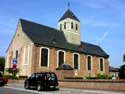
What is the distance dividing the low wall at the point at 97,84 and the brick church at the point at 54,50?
10.6 metres

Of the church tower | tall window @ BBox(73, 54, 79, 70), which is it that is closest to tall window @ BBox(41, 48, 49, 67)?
tall window @ BBox(73, 54, 79, 70)

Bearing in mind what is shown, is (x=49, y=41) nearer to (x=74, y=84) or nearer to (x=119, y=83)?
(x=74, y=84)

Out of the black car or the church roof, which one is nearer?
the black car

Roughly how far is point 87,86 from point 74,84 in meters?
2.11

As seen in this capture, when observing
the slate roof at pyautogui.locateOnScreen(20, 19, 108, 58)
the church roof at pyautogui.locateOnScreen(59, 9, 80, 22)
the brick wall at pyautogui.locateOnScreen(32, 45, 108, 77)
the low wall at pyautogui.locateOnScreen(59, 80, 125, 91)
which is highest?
the church roof at pyautogui.locateOnScreen(59, 9, 80, 22)

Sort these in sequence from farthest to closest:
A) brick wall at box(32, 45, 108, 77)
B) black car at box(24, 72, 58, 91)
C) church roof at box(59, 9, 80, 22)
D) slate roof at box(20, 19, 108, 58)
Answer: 1. church roof at box(59, 9, 80, 22)
2. slate roof at box(20, 19, 108, 58)
3. brick wall at box(32, 45, 108, 77)
4. black car at box(24, 72, 58, 91)

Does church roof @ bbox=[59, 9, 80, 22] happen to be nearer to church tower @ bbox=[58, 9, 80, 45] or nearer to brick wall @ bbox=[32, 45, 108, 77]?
church tower @ bbox=[58, 9, 80, 45]

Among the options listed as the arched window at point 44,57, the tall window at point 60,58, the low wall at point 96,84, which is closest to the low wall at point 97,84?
the low wall at point 96,84

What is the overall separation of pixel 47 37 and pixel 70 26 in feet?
25.8

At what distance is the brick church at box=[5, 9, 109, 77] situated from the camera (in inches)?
1598

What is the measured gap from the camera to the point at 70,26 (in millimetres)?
50719

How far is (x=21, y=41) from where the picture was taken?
43719 mm

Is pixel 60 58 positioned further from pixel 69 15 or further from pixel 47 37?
pixel 69 15

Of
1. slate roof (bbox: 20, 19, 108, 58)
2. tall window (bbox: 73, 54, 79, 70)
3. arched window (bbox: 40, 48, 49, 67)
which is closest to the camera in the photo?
arched window (bbox: 40, 48, 49, 67)
